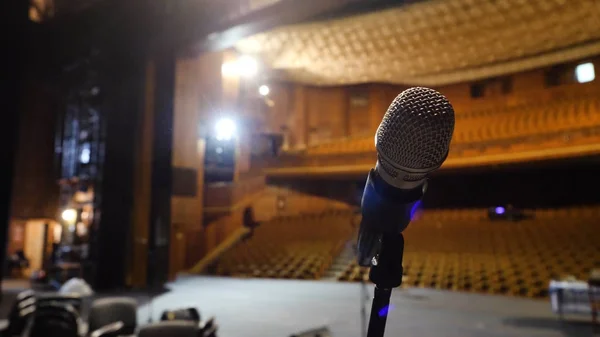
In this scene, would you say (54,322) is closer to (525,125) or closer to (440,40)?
(440,40)

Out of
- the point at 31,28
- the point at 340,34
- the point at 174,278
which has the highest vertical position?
the point at 340,34

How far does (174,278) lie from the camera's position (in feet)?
28.1

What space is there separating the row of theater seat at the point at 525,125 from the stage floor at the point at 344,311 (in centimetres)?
304

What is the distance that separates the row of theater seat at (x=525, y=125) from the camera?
853 centimetres

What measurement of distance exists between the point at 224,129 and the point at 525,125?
6728mm

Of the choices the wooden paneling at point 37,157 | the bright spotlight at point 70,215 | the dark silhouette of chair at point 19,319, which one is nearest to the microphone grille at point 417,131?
the dark silhouette of chair at point 19,319

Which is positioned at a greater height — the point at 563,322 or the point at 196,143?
the point at 196,143

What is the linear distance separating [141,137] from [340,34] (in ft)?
16.1

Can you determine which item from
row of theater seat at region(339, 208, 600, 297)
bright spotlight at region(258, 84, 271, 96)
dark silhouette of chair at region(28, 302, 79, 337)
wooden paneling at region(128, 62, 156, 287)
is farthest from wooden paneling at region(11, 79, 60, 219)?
dark silhouette of chair at region(28, 302, 79, 337)

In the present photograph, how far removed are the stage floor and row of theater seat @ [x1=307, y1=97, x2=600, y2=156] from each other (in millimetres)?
3042

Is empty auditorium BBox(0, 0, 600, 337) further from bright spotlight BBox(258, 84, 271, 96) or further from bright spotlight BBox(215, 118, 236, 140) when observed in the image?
bright spotlight BBox(258, 84, 271, 96)

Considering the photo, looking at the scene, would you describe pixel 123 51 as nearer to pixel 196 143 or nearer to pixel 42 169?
pixel 196 143

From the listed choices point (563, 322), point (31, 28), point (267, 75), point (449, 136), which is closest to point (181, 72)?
point (31, 28)

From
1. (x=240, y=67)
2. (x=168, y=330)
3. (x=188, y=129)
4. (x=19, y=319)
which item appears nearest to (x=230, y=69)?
(x=240, y=67)
